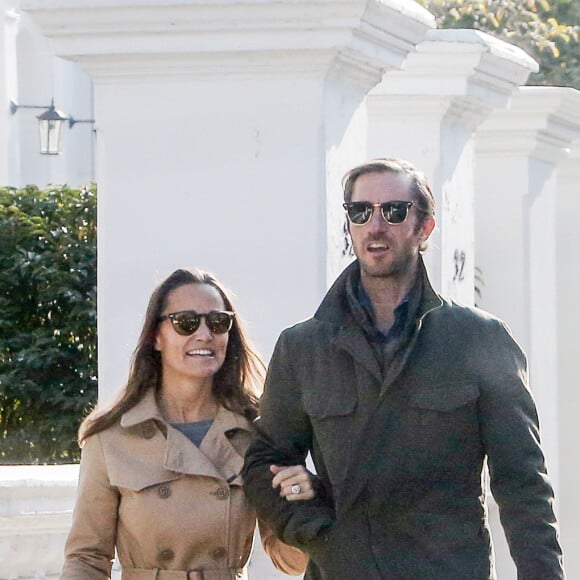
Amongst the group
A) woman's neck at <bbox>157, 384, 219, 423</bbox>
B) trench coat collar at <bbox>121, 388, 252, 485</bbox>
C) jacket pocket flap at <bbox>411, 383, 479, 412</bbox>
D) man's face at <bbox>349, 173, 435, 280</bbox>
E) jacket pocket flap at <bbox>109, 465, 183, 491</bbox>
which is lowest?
jacket pocket flap at <bbox>109, 465, 183, 491</bbox>

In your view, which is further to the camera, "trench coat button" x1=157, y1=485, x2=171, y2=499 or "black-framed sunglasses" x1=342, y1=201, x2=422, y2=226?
"trench coat button" x1=157, y1=485, x2=171, y2=499

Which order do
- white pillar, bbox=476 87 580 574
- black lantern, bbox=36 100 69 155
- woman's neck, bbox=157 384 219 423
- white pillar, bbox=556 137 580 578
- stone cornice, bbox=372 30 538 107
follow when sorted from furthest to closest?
black lantern, bbox=36 100 69 155, white pillar, bbox=556 137 580 578, white pillar, bbox=476 87 580 574, stone cornice, bbox=372 30 538 107, woman's neck, bbox=157 384 219 423

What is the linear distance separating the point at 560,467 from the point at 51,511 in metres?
4.61

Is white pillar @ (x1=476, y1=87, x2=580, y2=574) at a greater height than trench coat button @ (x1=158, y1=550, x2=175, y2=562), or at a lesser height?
greater

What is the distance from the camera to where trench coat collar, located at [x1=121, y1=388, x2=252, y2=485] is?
3973 mm

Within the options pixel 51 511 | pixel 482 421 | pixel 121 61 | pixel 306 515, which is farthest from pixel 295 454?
pixel 121 61

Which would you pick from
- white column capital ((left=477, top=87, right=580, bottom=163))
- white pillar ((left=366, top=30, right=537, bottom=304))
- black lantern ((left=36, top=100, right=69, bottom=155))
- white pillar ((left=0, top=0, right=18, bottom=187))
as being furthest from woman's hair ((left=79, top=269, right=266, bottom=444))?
white pillar ((left=0, top=0, right=18, bottom=187))

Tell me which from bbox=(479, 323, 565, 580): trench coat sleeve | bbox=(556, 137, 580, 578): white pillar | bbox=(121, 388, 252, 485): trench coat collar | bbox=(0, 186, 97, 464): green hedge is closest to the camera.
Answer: bbox=(479, 323, 565, 580): trench coat sleeve

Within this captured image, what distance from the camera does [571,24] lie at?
20859 millimetres

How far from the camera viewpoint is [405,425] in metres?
3.61

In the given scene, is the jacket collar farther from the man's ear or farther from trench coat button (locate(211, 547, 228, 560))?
trench coat button (locate(211, 547, 228, 560))

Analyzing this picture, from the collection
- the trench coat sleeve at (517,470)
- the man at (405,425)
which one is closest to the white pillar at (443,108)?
the man at (405,425)

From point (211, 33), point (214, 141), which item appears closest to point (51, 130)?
point (214, 141)

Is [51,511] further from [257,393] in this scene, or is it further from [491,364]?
[491,364]
